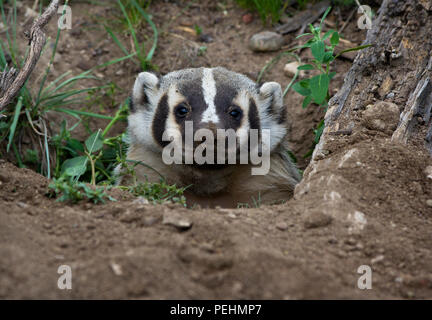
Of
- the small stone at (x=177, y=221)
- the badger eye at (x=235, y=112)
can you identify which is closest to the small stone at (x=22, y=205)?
the small stone at (x=177, y=221)

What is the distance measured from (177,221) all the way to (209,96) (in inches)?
49.1

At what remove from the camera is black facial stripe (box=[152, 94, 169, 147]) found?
3.52m

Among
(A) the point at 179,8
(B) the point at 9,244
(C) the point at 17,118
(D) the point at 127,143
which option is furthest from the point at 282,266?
(A) the point at 179,8

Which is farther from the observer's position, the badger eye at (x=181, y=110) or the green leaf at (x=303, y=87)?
the green leaf at (x=303, y=87)

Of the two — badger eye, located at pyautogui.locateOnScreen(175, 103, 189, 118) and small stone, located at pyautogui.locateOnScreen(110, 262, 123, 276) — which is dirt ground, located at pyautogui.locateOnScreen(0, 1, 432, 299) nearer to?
small stone, located at pyautogui.locateOnScreen(110, 262, 123, 276)

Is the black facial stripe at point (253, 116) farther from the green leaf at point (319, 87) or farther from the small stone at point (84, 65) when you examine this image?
the small stone at point (84, 65)

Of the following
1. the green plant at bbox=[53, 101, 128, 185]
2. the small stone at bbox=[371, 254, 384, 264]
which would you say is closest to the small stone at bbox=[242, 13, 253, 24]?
the green plant at bbox=[53, 101, 128, 185]

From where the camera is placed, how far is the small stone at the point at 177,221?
2.26 m

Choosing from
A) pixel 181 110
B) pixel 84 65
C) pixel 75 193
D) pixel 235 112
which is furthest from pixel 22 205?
pixel 84 65

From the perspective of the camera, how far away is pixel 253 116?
363 centimetres

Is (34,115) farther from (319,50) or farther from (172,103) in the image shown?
(319,50)

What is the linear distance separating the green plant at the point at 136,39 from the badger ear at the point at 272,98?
161 cm

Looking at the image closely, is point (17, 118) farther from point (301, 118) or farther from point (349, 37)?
point (349, 37)

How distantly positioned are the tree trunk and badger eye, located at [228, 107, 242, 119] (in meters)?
0.57
